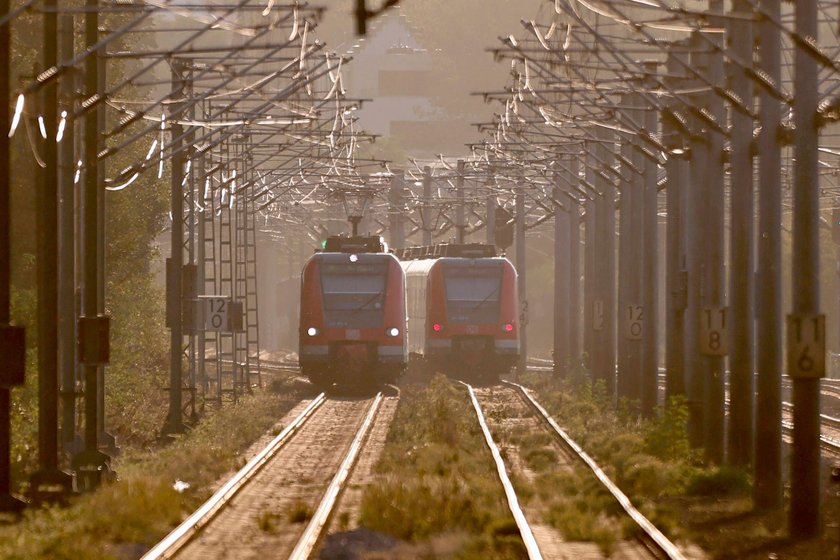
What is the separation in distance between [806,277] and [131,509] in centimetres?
648

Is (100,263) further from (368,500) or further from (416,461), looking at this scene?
(368,500)

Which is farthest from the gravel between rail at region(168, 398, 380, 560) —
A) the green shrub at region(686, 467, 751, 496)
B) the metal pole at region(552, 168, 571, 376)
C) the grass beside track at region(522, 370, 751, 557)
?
the metal pole at region(552, 168, 571, 376)

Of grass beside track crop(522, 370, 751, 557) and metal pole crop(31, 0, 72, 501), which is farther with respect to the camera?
metal pole crop(31, 0, 72, 501)

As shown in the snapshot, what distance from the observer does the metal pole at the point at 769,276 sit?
16250 millimetres

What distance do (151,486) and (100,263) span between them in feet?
16.8

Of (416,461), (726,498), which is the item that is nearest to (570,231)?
(416,461)

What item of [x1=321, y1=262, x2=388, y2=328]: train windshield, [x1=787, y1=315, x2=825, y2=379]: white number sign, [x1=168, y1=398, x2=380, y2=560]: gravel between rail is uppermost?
[x1=321, y1=262, x2=388, y2=328]: train windshield

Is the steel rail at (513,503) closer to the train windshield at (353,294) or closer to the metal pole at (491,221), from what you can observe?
the train windshield at (353,294)

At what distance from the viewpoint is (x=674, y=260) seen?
981 inches

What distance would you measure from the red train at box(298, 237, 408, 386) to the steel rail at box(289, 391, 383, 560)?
370 inches

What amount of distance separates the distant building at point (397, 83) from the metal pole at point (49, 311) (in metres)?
104

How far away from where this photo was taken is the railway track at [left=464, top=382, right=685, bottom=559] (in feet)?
45.3

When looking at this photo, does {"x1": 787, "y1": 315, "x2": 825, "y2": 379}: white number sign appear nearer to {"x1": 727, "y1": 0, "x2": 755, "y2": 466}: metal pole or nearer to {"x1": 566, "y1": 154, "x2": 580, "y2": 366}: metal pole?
{"x1": 727, "y1": 0, "x2": 755, "y2": 466}: metal pole

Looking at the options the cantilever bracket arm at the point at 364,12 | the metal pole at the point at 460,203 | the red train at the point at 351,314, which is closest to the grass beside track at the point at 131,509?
the cantilever bracket arm at the point at 364,12
